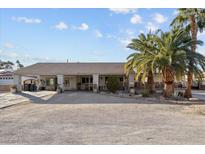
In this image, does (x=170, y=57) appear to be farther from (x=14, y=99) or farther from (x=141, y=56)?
(x=14, y=99)

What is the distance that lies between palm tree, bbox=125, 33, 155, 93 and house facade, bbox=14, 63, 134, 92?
5.74 m

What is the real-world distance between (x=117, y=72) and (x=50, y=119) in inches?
822

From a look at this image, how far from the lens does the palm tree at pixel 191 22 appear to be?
68.7 ft

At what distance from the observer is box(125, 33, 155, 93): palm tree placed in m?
22.2

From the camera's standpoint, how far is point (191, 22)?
2170 cm

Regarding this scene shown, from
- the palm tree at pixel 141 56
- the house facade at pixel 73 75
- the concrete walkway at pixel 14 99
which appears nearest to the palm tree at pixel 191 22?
the palm tree at pixel 141 56

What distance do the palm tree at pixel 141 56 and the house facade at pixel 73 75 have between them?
18.8ft

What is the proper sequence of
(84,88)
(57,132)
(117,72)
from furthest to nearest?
(84,88)
(117,72)
(57,132)

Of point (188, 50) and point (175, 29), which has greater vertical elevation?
point (175, 29)
